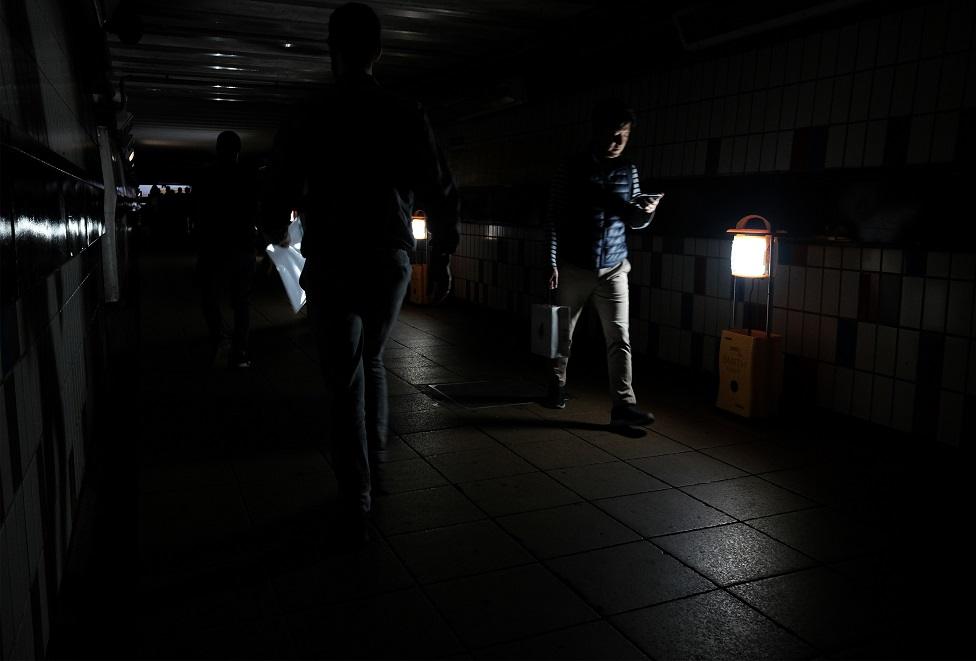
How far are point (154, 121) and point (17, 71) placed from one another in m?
15.8

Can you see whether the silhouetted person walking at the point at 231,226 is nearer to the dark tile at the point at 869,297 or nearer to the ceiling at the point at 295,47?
the ceiling at the point at 295,47

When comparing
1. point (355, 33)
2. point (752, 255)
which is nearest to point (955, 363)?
point (752, 255)

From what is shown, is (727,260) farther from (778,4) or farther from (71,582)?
(71,582)

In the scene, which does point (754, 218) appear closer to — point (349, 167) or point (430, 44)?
point (349, 167)

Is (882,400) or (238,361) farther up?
(882,400)

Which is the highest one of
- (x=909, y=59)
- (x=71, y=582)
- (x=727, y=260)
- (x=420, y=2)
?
(x=420, y=2)

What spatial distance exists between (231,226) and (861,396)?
5090mm

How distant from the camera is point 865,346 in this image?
4.95 m

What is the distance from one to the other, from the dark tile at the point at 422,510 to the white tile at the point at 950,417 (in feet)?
9.43

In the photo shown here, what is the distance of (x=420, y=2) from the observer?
21.4 ft

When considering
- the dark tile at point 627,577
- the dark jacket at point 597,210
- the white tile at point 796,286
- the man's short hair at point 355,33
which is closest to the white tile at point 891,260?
the white tile at point 796,286

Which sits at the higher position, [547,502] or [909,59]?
[909,59]

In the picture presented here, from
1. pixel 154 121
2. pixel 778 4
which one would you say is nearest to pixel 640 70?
pixel 778 4

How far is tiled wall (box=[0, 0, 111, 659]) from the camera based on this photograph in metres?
1.86
